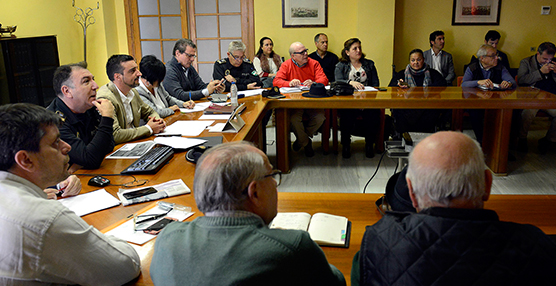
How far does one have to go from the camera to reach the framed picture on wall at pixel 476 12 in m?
5.91

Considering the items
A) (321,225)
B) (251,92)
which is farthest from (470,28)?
(321,225)

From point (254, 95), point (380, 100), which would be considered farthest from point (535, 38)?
point (254, 95)

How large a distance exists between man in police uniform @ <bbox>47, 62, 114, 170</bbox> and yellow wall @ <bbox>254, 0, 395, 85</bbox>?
401cm

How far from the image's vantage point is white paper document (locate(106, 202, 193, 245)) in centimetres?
143

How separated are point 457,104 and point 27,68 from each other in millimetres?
4153

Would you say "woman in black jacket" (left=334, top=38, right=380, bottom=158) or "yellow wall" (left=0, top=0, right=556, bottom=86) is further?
"yellow wall" (left=0, top=0, right=556, bottom=86)

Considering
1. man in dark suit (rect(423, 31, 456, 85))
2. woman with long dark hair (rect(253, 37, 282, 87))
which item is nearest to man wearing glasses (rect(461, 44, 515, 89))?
man in dark suit (rect(423, 31, 456, 85))

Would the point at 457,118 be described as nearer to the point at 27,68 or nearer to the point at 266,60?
the point at 266,60

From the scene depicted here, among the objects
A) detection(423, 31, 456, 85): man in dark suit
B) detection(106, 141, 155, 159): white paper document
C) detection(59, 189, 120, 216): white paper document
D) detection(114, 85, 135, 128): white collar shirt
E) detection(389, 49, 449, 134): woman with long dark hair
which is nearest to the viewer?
detection(59, 189, 120, 216): white paper document

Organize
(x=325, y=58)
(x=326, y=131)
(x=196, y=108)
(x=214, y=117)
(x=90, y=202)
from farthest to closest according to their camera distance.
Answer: (x=325, y=58)
(x=326, y=131)
(x=196, y=108)
(x=214, y=117)
(x=90, y=202)

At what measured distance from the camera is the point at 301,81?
4.89m

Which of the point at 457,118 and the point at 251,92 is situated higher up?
the point at 251,92

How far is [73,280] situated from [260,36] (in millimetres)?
5297

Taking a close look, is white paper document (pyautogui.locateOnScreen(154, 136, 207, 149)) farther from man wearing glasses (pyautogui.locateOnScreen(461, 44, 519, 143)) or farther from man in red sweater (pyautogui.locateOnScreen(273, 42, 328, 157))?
man wearing glasses (pyautogui.locateOnScreen(461, 44, 519, 143))
